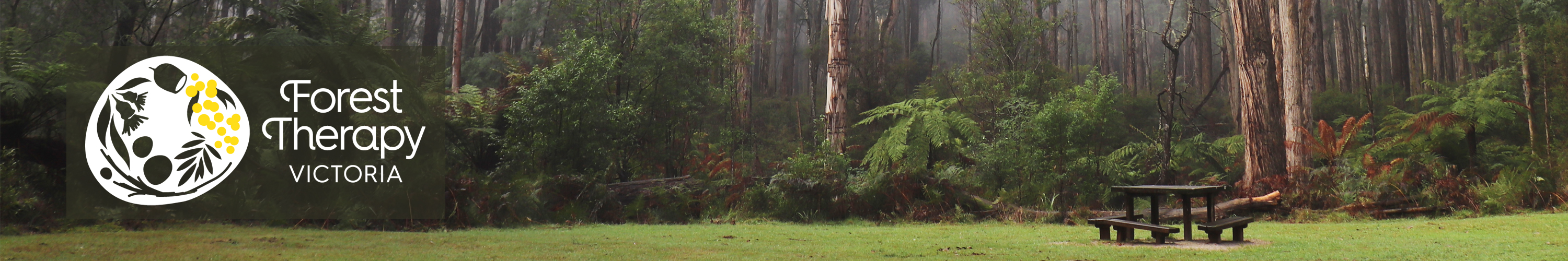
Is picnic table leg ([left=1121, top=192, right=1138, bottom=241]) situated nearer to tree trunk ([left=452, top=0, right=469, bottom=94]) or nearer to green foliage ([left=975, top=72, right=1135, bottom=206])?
green foliage ([left=975, top=72, right=1135, bottom=206])

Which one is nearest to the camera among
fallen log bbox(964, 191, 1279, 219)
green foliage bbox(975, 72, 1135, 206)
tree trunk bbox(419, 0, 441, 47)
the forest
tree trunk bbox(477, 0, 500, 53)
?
the forest

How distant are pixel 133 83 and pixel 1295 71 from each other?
50.0ft

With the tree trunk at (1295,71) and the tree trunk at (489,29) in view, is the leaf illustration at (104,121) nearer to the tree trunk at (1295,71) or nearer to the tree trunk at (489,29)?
the tree trunk at (1295,71)

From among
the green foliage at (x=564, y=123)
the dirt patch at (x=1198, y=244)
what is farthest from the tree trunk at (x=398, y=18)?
the dirt patch at (x=1198, y=244)

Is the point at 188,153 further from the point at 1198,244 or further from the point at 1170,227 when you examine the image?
the point at 1198,244

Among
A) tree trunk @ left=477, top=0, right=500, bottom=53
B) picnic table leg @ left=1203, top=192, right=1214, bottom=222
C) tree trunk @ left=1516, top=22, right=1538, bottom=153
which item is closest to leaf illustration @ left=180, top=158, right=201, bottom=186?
picnic table leg @ left=1203, top=192, right=1214, bottom=222

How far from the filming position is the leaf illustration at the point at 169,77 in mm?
8461

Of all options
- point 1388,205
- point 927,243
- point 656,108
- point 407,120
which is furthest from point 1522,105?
point 407,120

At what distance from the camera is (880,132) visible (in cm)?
1995

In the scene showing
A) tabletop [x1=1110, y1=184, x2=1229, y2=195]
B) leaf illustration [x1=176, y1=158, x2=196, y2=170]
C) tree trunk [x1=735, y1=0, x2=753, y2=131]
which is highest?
tree trunk [x1=735, y1=0, x2=753, y2=131]

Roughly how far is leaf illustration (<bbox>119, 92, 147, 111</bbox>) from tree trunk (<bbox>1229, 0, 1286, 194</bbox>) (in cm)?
1408

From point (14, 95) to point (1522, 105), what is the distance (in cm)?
2148

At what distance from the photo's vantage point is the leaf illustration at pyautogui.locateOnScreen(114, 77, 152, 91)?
841 cm

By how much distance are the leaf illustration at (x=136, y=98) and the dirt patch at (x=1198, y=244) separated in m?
9.15
